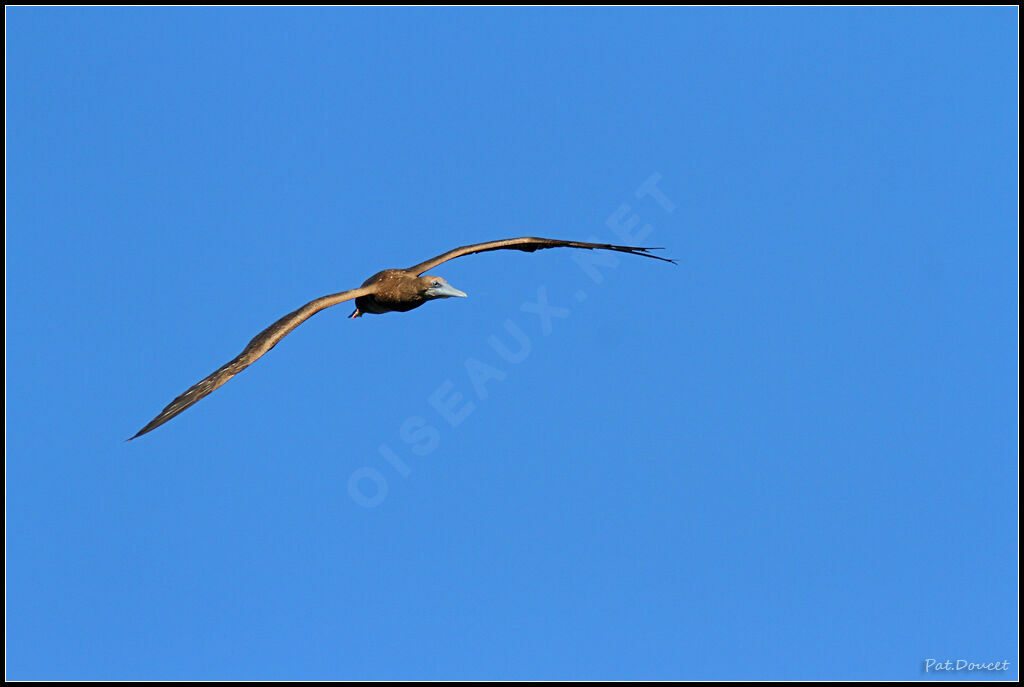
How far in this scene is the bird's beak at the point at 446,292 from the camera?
19891mm

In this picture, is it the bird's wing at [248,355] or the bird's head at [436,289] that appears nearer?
the bird's wing at [248,355]

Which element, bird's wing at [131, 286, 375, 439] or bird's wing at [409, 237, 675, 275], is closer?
bird's wing at [131, 286, 375, 439]

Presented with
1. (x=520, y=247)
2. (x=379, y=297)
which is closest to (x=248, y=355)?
(x=379, y=297)

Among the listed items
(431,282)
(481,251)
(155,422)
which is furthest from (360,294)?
(155,422)

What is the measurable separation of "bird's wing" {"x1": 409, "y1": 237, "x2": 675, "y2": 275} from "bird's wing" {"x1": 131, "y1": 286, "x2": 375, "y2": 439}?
90.1 inches

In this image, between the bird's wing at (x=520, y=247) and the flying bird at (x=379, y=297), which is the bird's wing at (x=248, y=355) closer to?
the flying bird at (x=379, y=297)

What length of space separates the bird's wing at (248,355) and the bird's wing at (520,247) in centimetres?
229

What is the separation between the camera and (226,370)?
16.7 meters

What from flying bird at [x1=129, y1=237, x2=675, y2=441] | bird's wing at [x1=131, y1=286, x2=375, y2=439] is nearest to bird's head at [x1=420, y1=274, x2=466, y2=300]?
flying bird at [x1=129, y1=237, x2=675, y2=441]

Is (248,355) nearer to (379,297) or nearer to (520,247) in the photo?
(379,297)

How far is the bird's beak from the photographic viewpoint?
19.9 meters

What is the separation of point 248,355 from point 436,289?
4.03 meters

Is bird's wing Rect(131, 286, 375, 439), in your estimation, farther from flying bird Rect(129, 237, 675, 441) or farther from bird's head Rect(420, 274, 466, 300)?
bird's head Rect(420, 274, 466, 300)

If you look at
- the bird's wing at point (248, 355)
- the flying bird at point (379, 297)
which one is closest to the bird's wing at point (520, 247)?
the flying bird at point (379, 297)
